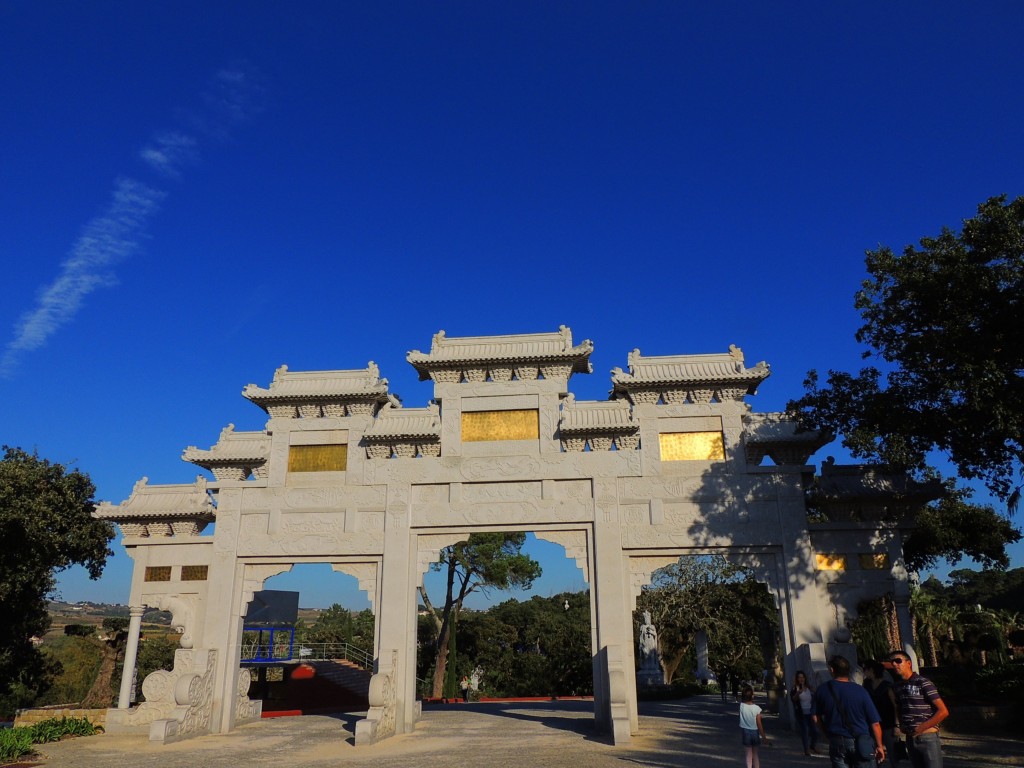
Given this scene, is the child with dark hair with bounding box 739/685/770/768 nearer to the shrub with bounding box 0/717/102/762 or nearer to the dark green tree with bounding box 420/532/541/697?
the shrub with bounding box 0/717/102/762

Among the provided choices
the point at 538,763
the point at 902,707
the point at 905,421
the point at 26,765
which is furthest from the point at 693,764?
→ the point at 26,765

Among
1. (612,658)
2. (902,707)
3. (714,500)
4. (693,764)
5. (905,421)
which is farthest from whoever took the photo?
(714,500)

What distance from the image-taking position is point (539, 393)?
591 inches

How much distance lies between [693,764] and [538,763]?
217 centimetres

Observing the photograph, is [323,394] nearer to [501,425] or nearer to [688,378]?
[501,425]

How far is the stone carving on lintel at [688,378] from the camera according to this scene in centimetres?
1457

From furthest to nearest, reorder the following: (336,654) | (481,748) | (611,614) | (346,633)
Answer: (346,633), (336,654), (611,614), (481,748)

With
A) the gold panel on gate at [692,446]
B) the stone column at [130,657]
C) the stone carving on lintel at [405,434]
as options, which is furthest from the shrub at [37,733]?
the gold panel on gate at [692,446]

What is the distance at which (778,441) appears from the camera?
14109 mm

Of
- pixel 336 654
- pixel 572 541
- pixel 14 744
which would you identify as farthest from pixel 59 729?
pixel 336 654

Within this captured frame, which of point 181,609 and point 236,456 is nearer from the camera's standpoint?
point 181,609

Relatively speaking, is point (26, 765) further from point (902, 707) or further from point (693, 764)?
point (902, 707)

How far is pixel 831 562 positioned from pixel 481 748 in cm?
752

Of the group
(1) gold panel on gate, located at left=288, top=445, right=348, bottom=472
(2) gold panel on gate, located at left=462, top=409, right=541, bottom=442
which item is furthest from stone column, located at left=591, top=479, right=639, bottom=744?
(1) gold panel on gate, located at left=288, top=445, right=348, bottom=472
